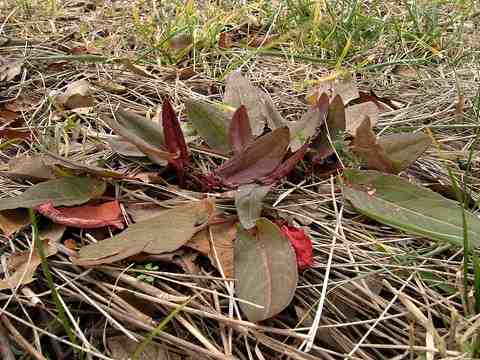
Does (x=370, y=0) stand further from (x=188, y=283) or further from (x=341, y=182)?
(x=188, y=283)

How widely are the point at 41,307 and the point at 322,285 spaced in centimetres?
42

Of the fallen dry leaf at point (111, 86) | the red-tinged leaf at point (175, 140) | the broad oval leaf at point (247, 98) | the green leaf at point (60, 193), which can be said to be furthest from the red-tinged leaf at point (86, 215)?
the fallen dry leaf at point (111, 86)

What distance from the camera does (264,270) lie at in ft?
2.61

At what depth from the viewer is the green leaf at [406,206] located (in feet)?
2.78

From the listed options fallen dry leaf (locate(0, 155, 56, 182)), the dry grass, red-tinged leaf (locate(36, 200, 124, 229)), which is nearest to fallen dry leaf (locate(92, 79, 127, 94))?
the dry grass

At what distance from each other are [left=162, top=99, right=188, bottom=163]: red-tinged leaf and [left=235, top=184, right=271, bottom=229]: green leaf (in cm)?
14

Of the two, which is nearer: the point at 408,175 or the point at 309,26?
the point at 408,175

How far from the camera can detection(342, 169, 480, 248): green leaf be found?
847mm

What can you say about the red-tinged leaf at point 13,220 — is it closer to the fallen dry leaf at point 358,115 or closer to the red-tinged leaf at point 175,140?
the red-tinged leaf at point 175,140

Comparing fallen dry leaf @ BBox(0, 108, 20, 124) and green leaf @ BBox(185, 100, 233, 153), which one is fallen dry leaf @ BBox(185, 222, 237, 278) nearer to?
green leaf @ BBox(185, 100, 233, 153)

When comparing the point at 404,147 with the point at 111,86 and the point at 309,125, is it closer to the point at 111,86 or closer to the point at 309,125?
the point at 309,125

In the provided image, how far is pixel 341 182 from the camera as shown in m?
0.97

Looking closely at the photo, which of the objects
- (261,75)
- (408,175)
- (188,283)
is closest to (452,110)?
(408,175)

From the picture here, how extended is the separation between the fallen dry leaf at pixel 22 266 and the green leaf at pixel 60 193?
83 millimetres
